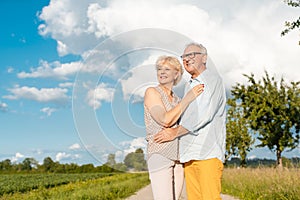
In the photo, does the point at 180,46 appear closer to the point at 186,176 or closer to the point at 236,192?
the point at 186,176

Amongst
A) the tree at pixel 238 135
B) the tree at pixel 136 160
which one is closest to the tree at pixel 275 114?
the tree at pixel 238 135

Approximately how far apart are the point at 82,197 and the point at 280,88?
69.7ft

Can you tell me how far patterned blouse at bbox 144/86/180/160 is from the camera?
3.35 meters

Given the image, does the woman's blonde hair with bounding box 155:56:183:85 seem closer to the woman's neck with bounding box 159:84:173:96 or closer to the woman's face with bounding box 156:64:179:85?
the woman's face with bounding box 156:64:179:85

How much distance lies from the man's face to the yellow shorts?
2.47 feet

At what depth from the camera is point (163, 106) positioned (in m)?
3.38

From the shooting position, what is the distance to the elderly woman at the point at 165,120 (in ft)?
10.9

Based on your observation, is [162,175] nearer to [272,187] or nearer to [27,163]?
→ [272,187]

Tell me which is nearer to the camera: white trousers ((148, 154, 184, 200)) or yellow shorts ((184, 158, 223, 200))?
white trousers ((148, 154, 184, 200))

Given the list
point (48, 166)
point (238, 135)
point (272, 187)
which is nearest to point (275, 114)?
point (238, 135)

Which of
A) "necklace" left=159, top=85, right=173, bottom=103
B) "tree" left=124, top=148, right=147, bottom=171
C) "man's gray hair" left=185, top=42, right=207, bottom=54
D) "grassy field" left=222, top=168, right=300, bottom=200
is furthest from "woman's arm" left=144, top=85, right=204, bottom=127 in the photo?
"grassy field" left=222, top=168, right=300, bottom=200

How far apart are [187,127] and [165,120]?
0.67ft

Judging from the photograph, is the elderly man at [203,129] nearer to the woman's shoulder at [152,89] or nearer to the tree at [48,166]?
the woman's shoulder at [152,89]

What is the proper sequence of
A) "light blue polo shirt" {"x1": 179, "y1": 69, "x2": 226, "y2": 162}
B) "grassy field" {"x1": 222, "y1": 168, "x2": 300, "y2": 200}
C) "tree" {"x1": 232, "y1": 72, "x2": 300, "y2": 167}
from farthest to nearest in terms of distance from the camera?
"tree" {"x1": 232, "y1": 72, "x2": 300, "y2": 167} → "grassy field" {"x1": 222, "y1": 168, "x2": 300, "y2": 200} → "light blue polo shirt" {"x1": 179, "y1": 69, "x2": 226, "y2": 162}
